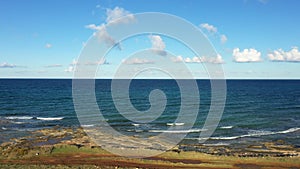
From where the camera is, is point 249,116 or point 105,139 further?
point 249,116

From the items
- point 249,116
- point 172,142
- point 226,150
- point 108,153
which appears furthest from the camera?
point 249,116

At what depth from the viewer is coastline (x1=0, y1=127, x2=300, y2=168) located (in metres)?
23.2

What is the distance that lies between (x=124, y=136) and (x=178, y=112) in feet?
77.5

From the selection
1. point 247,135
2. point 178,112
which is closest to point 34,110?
point 178,112

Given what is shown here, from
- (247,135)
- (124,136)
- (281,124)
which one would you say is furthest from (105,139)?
(281,124)

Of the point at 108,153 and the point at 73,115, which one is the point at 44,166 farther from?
the point at 73,115

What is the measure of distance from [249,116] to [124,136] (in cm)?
2495

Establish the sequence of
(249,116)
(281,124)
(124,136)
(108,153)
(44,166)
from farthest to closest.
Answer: (249,116) → (281,124) → (124,136) → (108,153) → (44,166)

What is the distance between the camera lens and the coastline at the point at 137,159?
2325cm

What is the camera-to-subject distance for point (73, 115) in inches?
2103

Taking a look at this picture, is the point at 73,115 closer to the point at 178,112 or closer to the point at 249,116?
the point at 178,112

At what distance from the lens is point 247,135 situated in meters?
37.4

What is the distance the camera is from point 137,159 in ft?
80.6

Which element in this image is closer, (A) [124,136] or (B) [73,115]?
(A) [124,136]
